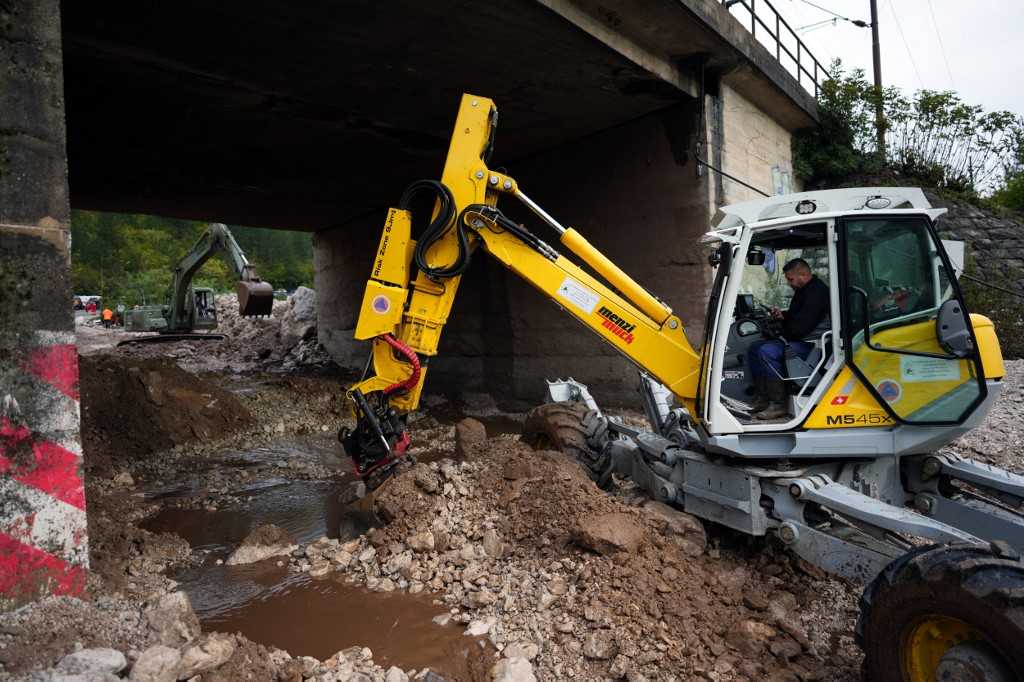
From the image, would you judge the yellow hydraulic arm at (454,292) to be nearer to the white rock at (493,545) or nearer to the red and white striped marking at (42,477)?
the white rock at (493,545)

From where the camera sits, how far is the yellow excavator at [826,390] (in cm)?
239

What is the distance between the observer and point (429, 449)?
7660 millimetres

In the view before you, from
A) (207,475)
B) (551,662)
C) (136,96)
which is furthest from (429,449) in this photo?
(136,96)

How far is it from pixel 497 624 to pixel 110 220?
2341 inches

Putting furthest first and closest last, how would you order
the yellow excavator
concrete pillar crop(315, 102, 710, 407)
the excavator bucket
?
the excavator bucket
concrete pillar crop(315, 102, 710, 407)
the yellow excavator

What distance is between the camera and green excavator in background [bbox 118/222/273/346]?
44.2 feet

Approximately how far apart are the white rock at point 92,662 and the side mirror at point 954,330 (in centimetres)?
409

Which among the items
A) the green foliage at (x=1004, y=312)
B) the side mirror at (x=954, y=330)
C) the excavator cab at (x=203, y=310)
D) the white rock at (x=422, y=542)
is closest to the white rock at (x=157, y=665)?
the white rock at (x=422, y=542)

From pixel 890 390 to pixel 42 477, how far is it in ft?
13.8

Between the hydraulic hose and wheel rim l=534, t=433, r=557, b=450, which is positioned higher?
the hydraulic hose

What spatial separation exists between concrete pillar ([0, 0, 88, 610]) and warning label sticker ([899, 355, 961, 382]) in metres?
4.12

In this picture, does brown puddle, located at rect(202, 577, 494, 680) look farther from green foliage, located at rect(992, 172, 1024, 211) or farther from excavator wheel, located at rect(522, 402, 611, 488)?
green foliage, located at rect(992, 172, 1024, 211)

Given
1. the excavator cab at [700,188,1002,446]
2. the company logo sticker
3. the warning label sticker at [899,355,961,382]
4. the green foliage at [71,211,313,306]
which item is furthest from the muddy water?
the green foliage at [71,211,313,306]

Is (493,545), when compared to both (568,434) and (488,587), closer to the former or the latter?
Result: (488,587)
